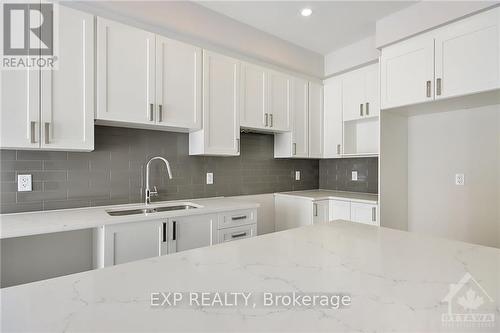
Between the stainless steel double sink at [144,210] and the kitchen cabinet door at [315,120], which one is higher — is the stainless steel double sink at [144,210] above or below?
below

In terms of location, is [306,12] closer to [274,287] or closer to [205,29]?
[205,29]

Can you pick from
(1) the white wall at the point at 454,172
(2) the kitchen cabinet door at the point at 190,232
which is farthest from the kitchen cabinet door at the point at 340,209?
(2) the kitchen cabinet door at the point at 190,232

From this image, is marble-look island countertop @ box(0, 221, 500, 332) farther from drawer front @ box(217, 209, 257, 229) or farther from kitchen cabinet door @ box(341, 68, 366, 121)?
kitchen cabinet door @ box(341, 68, 366, 121)

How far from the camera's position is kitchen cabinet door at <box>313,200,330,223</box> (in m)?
3.06

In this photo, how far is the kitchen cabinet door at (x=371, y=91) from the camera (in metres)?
2.96

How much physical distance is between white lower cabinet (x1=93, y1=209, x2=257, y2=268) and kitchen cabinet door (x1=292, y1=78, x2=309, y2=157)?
1215mm

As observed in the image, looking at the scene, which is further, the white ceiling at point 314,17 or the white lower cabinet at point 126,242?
the white ceiling at point 314,17

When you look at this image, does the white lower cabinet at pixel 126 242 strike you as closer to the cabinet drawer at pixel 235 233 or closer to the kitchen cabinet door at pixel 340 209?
the cabinet drawer at pixel 235 233

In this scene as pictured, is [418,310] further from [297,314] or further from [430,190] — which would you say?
[430,190]

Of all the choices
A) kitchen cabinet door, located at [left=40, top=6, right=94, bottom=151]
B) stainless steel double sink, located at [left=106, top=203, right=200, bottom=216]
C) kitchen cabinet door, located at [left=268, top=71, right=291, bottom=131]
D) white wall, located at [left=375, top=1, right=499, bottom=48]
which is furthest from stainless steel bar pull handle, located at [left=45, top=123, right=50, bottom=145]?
white wall, located at [left=375, top=1, right=499, bottom=48]

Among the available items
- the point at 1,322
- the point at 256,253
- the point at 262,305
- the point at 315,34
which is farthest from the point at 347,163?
the point at 1,322

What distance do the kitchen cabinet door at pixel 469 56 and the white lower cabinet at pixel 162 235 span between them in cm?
202

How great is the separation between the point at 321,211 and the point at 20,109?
283 centimetres

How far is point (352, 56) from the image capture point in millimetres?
3146
